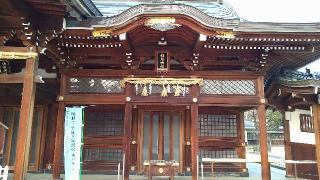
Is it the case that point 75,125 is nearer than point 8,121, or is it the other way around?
point 75,125

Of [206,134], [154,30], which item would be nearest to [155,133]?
[206,134]

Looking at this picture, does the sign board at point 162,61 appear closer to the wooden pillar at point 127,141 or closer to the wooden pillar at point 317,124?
the wooden pillar at point 127,141

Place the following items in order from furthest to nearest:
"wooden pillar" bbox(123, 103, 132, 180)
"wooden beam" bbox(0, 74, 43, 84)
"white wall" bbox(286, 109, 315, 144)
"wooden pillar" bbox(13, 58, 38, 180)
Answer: "white wall" bbox(286, 109, 315, 144) < "wooden pillar" bbox(123, 103, 132, 180) < "wooden beam" bbox(0, 74, 43, 84) < "wooden pillar" bbox(13, 58, 38, 180)

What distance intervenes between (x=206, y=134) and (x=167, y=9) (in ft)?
18.8

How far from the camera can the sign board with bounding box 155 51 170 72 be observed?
31.1 ft

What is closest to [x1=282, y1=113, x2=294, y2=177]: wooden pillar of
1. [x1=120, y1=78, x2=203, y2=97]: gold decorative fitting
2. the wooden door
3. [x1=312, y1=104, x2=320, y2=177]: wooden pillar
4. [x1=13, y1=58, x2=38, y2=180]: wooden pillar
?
[x1=312, y1=104, x2=320, y2=177]: wooden pillar

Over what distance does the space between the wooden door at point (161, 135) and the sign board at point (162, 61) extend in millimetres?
2668

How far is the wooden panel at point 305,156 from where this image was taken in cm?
1065

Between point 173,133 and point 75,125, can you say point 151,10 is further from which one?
point 173,133

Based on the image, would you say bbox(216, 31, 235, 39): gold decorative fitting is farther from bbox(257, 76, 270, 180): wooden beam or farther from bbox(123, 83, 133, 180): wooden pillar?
bbox(123, 83, 133, 180): wooden pillar

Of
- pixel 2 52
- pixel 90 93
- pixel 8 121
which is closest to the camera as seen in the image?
pixel 2 52

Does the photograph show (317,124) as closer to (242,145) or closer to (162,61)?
(242,145)

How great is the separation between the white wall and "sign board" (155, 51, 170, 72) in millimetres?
5531

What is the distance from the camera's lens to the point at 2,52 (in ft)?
24.9
